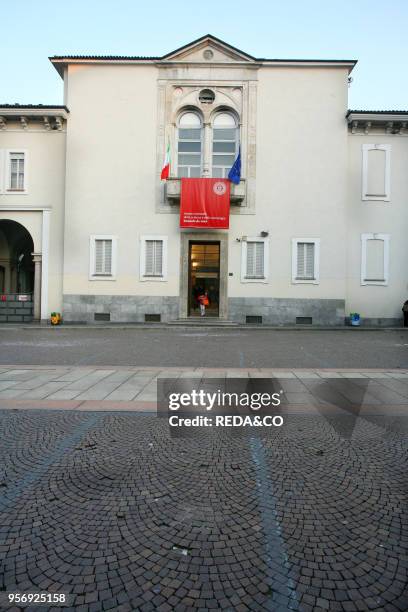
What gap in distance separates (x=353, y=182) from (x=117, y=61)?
590 inches

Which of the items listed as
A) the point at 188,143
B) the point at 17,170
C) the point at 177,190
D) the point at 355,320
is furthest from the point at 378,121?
the point at 17,170

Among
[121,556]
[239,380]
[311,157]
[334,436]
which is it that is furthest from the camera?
[311,157]

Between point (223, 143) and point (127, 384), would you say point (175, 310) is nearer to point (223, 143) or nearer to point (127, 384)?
point (223, 143)

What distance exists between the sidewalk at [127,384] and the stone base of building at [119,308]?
1274cm

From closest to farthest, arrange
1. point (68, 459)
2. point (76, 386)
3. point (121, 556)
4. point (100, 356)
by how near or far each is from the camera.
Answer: point (121, 556) → point (68, 459) → point (76, 386) → point (100, 356)

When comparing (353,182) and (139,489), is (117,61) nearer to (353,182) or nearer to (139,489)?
(353,182)

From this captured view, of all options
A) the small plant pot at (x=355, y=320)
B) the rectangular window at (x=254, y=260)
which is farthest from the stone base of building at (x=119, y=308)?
the small plant pot at (x=355, y=320)

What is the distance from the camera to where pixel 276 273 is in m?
20.4

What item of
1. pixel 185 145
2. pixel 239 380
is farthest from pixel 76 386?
pixel 185 145

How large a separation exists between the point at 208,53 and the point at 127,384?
69.8ft

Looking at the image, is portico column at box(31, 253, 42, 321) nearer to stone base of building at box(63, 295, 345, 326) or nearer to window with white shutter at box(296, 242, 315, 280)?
stone base of building at box(63, 295, 345, 326)

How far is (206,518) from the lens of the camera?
247 cm

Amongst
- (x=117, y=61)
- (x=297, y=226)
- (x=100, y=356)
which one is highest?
(x=117, y=61)
